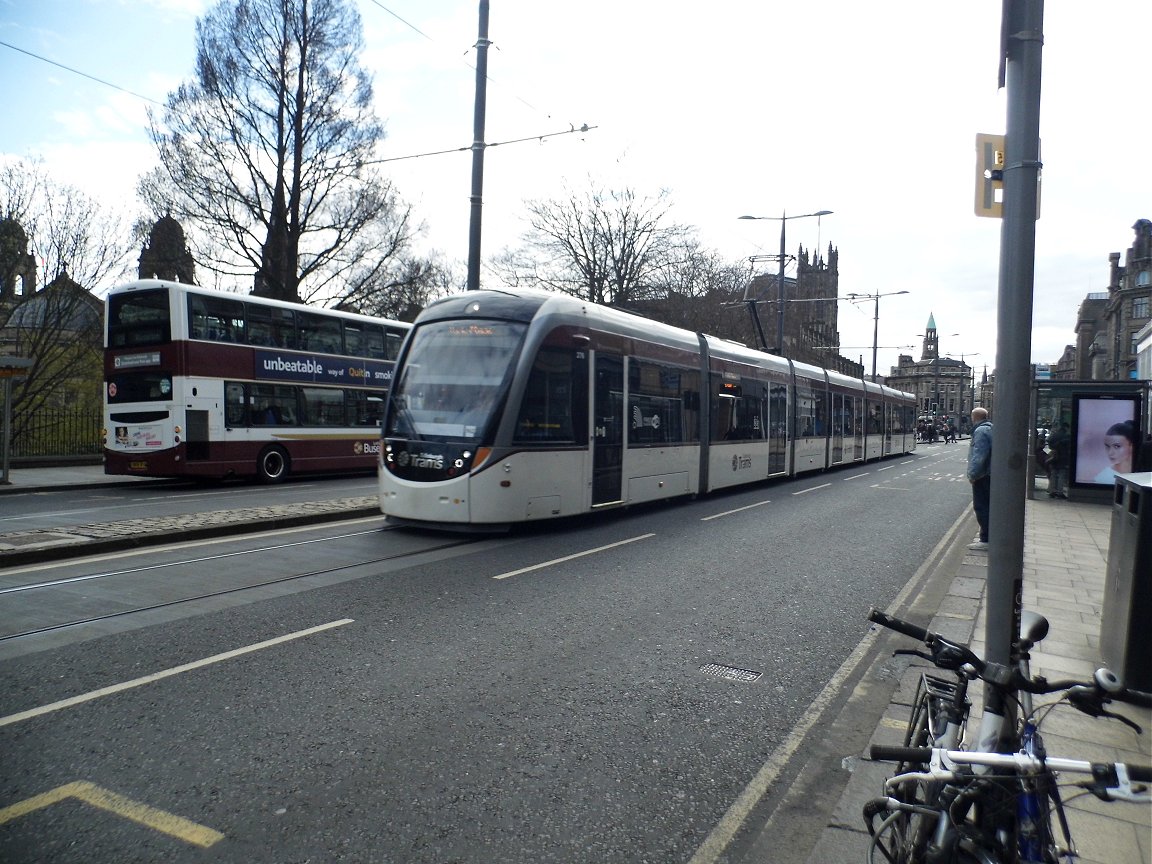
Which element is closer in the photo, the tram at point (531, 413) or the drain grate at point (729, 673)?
the drain grate at point (729, 673)

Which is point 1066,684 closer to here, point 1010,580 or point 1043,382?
point 1010,580

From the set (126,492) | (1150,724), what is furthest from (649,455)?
(126,492)

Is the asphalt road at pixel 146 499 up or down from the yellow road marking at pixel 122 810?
down

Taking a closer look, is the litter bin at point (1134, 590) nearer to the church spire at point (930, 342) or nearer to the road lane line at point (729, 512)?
the road lane line at point (729, 512)

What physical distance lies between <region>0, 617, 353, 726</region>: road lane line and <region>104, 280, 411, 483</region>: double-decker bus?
1248 centimetres

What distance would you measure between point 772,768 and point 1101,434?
14214 millimetres

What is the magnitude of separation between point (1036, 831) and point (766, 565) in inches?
276

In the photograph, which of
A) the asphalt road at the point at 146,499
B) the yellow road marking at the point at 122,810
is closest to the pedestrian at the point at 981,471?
the yellow road marking at the point at 122,810

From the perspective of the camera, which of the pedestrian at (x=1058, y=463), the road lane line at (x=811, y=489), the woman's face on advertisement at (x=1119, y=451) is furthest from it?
the road lane line at (x=811, y=489)

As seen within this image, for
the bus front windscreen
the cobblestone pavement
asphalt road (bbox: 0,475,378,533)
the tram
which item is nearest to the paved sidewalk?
the tram

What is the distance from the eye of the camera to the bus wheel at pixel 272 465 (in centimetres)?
1848

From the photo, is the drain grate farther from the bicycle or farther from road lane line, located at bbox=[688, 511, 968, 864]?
the bicycle

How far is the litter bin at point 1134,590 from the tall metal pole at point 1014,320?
5.32ft

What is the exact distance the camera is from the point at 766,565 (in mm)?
8922
